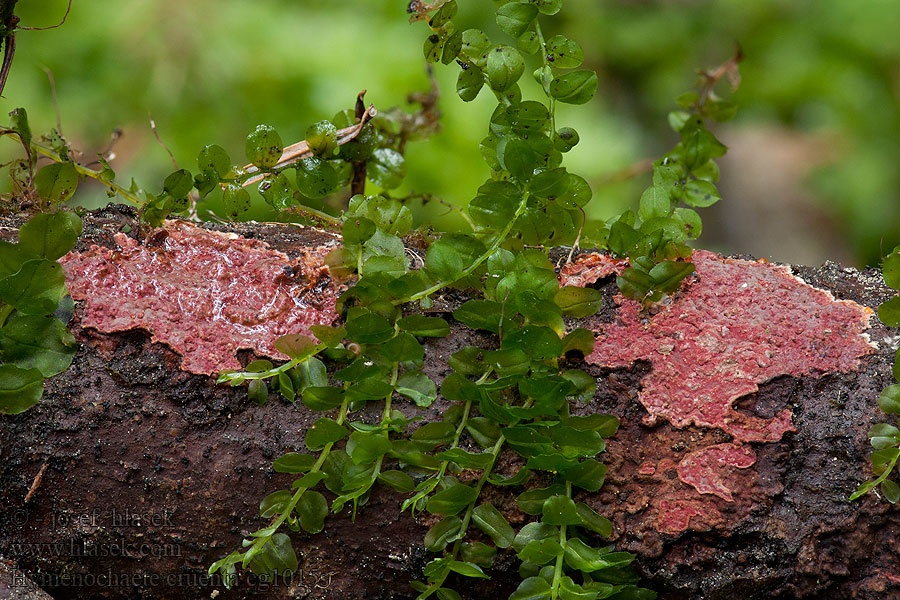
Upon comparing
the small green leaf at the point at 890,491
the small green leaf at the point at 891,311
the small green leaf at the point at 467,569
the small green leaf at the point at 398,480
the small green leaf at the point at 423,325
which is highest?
the small green leaf at the point at 891,311

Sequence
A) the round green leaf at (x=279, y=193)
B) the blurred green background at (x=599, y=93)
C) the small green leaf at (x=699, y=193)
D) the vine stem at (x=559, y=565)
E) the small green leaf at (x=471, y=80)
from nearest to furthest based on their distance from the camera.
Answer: the vine stem at (x=559, y=565) → the small green leaf at (x=471, y=80) → the round green leaf at (x=279, y=193) → the small green leaf at (x=699, y=193) → the blurred green background at (x=599, y=93)

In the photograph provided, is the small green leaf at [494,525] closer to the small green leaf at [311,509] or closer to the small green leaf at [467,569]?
the small green leaf at [467,569]

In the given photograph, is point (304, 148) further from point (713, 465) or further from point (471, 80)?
point (713, 465)

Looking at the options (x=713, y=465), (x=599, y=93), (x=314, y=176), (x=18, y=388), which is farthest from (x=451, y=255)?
(x=599, y=93)

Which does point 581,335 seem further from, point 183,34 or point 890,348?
point 183,34

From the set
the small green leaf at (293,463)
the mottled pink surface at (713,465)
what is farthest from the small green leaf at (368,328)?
the mottled pink surface at (713,465)

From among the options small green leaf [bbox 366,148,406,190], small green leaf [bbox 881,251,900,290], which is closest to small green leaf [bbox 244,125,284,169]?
small green leaf [bbox 366,148,406,190]
